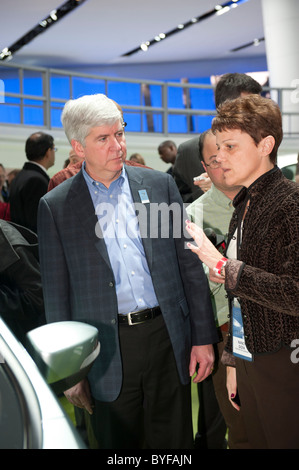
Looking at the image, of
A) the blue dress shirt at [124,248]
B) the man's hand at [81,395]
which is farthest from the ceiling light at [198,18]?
the man's hand at [81,395]

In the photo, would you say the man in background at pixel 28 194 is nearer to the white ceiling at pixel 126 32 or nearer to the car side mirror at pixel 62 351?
the car side mirror at pixel 62 351

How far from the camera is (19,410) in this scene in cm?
104

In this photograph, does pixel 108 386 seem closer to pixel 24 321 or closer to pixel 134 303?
pixel 134 303

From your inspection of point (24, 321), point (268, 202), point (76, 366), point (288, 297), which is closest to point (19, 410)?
point (76, 366)

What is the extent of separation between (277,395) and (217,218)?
898 millimetres

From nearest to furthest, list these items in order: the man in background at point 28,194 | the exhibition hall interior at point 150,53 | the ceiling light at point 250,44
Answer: the man in background at point 28,194
the exhibition hall interior at point 150,53
the ceiling light at point 250,44

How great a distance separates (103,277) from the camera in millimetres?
1818

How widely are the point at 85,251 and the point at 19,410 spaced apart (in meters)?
0.85

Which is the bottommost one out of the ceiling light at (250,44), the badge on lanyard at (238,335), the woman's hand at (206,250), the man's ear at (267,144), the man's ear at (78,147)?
the badge on lanyard at (238,335)

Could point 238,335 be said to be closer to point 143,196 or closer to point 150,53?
point 143,196

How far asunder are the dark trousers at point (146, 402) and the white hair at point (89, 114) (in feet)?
2.23

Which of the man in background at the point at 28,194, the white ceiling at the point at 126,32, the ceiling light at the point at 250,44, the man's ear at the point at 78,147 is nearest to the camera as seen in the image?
the man's ear at the point at 78,147

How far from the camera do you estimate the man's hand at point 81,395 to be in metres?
1.86

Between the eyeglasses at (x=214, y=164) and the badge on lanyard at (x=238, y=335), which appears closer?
the badge on lanyard at (x=238, y=335)
